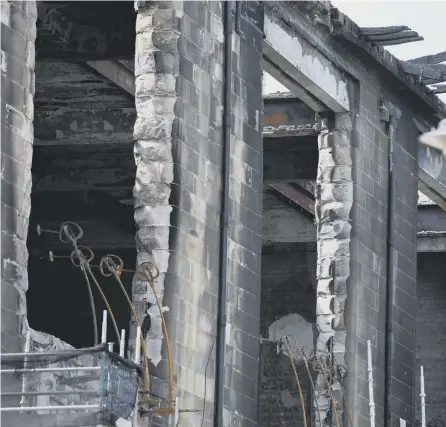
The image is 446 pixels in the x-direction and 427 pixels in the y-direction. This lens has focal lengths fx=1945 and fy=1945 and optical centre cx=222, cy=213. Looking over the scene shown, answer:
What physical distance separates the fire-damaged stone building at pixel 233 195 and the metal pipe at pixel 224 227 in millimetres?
31

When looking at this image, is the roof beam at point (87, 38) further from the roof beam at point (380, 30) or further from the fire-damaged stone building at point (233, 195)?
the roof beam at point (380, 30)

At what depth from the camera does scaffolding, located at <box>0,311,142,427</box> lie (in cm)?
1931

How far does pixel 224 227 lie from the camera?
957 inches

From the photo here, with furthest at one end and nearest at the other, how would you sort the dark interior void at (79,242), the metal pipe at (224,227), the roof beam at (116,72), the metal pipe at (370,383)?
the dark interior void at (79,242)
the roof beam at (116,72)
the metal pipe at (370,383)
the metal pipe at (224,227)

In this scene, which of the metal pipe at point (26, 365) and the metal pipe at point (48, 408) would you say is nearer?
the metal pipe at point (48, 408)

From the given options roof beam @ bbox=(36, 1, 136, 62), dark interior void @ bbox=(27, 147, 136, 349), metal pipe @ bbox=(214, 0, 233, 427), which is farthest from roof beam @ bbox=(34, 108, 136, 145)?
metal pipe @ bbox=(214, 0, 233, 427)

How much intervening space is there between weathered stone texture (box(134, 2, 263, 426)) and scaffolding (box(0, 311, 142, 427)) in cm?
217

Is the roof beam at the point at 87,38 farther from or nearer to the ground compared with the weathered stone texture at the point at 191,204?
farther from the ground

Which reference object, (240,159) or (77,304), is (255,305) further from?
(77,304)

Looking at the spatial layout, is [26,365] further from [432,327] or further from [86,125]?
[432,327]

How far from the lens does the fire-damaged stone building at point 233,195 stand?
75.9 ft

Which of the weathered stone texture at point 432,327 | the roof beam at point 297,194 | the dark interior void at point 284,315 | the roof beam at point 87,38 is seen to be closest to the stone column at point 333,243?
the roof beam at point 87,38

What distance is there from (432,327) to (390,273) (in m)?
9.34

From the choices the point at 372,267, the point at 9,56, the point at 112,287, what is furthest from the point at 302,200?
the point at 9,56
